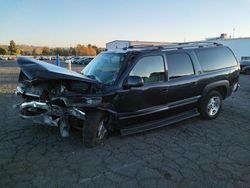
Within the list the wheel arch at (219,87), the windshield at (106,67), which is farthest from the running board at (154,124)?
the windshield at (106,67)

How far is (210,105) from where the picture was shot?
18.7 feet

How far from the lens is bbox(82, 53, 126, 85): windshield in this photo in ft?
14.3

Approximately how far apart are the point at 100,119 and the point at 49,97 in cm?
101

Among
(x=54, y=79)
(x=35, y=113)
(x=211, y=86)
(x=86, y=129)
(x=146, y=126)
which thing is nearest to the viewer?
(x=54, y=79)

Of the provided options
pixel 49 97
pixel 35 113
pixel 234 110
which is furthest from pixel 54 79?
pixel 234 110

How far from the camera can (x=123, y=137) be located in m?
4.59

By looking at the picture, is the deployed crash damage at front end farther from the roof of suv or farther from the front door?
the roof of suv

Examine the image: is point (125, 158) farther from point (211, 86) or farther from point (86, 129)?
point (211, 86)

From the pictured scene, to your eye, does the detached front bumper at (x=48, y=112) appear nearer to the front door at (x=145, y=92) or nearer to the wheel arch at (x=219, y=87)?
the front door at (x=145, y=92)

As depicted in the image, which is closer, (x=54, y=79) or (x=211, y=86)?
(x=54, y=79)

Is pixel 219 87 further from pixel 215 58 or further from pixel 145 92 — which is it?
pixel 145 92

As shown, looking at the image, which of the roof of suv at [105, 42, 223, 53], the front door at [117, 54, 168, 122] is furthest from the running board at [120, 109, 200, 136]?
the roof of suv at [105, 42, 223, 53]

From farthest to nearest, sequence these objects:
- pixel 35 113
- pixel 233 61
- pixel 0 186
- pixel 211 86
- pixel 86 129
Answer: pixel 233 61
pixel 211 86
pixel 35 113
pixel 86 129
pixel 0 186

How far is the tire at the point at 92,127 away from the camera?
12.9ft
